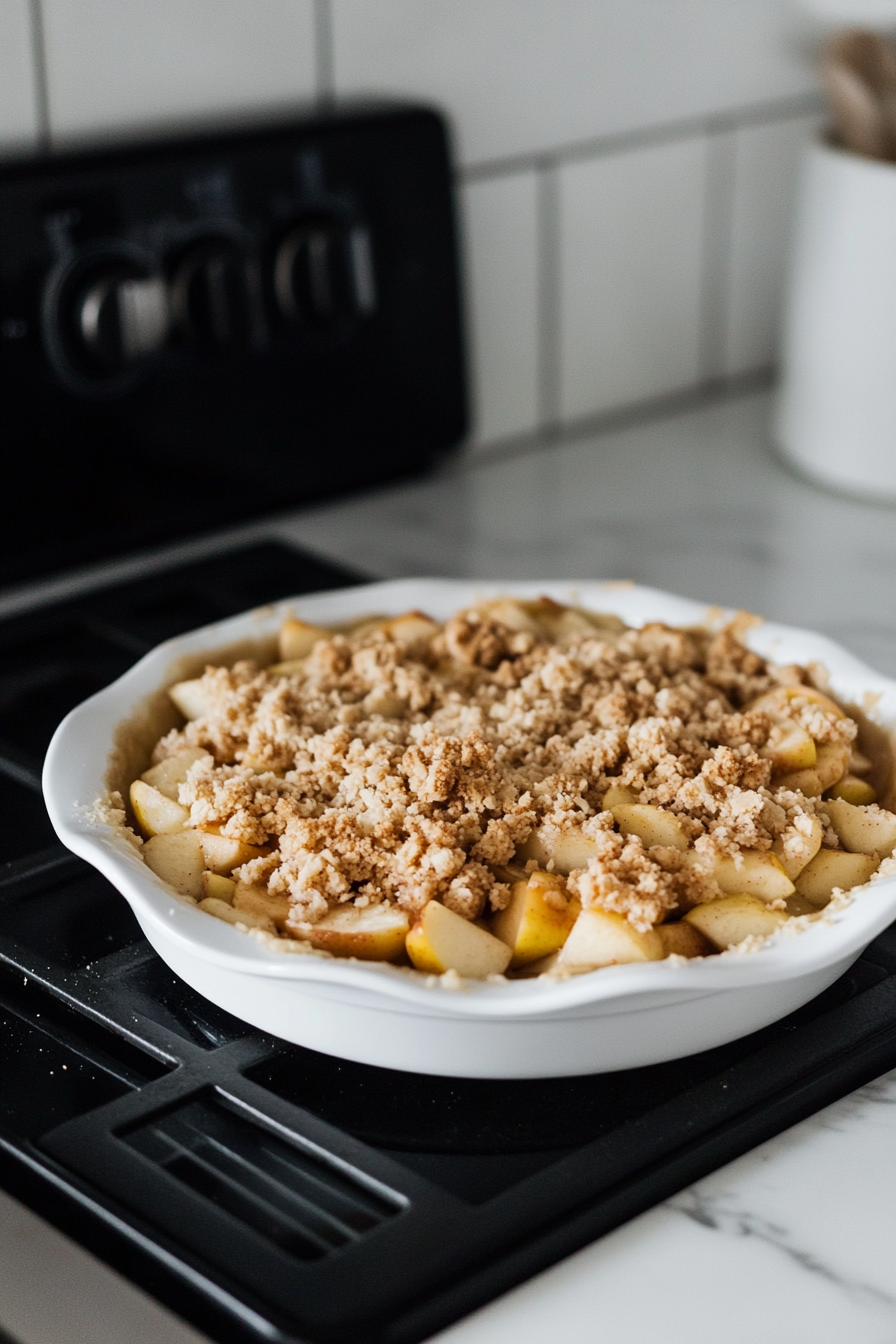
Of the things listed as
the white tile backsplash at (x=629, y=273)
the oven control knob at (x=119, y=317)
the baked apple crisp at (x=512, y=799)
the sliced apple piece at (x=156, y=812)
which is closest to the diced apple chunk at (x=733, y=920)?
the baked apple crisp at (x=512, y=799)

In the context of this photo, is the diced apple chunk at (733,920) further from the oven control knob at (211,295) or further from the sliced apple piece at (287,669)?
the oven control knob at (211,295)

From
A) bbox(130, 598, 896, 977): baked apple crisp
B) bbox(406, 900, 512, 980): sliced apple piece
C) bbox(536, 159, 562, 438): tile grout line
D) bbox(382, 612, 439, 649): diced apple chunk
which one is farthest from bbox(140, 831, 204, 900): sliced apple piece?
bbox(536, 159, 562, 438): tile grout line

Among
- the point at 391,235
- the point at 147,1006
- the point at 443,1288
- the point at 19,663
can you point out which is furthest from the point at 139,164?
the point at 443,1288

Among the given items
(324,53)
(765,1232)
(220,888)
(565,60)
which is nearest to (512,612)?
(220,888)

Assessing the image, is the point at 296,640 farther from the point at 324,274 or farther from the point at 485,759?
the point at 324,274

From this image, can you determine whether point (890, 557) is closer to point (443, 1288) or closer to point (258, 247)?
point (258, 247)
